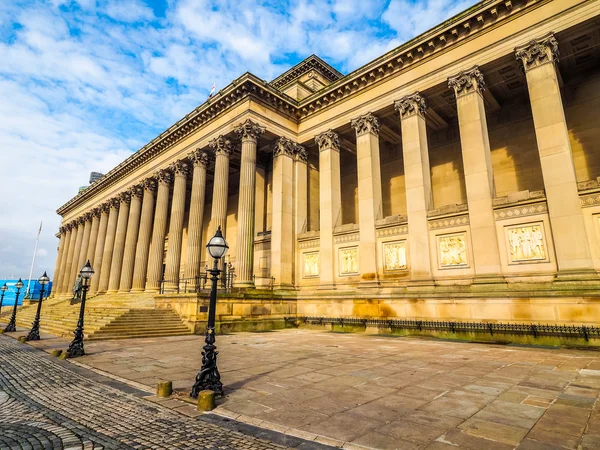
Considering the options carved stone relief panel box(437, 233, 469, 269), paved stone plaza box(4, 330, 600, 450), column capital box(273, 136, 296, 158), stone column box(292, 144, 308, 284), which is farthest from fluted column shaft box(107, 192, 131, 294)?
carved stone relief panel box(437, 233, 469, 269)

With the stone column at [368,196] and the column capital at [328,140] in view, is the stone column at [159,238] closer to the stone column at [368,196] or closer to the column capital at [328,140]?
the column capital at [328,140]

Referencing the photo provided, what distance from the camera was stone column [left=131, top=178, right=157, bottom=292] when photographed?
101 feet

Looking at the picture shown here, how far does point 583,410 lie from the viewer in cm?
513

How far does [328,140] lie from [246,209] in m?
7.80

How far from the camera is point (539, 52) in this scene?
16.2 m

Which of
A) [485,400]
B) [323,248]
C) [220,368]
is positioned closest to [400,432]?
[485,400]

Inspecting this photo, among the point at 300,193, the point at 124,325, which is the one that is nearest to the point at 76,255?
the point at 124,325

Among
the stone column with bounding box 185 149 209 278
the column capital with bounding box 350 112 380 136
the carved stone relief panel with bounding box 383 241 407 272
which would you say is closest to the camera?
the carved stone relief panel with bounding box 383 241 407 272

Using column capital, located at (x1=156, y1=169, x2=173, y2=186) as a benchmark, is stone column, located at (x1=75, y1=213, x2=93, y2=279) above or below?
below

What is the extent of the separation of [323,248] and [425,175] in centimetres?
792

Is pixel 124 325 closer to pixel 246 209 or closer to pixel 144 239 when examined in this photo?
pixel 246 209

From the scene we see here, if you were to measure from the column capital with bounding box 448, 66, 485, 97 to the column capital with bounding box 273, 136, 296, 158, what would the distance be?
455 inches

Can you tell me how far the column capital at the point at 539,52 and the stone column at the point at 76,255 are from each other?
5081 cm

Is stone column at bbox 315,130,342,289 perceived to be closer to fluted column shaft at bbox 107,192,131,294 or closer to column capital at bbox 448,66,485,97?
column capital at bbox 448,66,485,97
